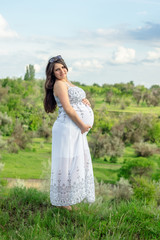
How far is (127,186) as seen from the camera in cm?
2691

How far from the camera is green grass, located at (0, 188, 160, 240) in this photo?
4102 mm

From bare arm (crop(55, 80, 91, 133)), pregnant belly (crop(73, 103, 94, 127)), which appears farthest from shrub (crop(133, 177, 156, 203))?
bare arm (crop(55, 80, 91, 133))

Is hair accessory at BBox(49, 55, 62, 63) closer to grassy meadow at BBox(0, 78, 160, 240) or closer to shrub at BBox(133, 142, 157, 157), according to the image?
grassy meadow at BBox(0, 78, 160, 240)

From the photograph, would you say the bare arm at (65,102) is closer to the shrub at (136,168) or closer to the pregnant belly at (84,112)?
the pregnant belly at (84,112)

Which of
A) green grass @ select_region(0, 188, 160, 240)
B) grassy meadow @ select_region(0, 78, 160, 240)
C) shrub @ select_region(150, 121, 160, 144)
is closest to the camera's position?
green grass @ select_region(0, 188, 160, 240)

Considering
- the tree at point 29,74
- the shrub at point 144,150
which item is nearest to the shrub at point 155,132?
the shrub at point 144,150

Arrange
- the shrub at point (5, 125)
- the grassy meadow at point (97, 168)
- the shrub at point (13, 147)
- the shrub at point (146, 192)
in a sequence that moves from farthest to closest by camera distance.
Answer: the shrub at point (5, 125), the shrub at point (13, 147), the shrub at point (146, 192), the grassy meadow at point (97, 168)

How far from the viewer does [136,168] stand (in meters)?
32.5

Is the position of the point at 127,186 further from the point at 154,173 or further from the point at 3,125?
the point at 3,125

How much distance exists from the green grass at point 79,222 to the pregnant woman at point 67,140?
0.31 metres

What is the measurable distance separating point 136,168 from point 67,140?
29.1 meters

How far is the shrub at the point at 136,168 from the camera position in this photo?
31922mm

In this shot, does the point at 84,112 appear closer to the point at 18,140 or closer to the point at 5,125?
the point at 18,140

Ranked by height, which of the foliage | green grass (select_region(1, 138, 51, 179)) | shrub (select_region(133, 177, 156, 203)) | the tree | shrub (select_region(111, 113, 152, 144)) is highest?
the tree
